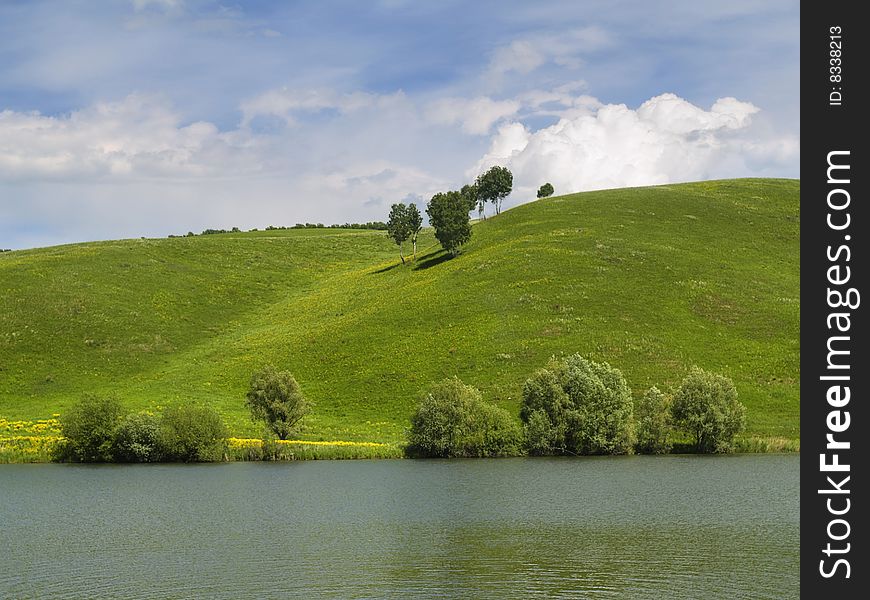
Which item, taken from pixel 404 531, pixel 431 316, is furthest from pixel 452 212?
pixel 404 531

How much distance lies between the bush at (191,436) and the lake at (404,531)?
3.83 m

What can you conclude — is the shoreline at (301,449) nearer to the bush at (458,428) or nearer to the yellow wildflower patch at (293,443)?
the yellow wildflower patch at (293,443)

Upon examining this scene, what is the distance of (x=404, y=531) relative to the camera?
1592 inches

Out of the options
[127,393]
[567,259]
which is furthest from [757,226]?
[127,393]

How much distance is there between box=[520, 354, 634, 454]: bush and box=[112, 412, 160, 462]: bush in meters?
30.3

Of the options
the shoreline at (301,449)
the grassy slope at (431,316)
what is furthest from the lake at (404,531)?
the grassy slope at (431,316)

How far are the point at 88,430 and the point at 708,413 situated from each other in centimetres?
5040

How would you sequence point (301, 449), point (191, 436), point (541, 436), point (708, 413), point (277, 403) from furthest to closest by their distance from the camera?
point (277, 403) < point (708, 413) < point (301, 449) < point (541, 436) < point (191, 436)

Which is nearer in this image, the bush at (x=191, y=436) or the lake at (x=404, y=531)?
the lake at (x=404, y=531)

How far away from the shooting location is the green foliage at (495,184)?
188 meters

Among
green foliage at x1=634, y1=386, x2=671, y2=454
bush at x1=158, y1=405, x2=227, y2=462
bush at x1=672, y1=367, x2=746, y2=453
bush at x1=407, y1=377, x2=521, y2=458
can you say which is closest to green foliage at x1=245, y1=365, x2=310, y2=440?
bush at x1=158, y1=405, x2=227, y2=462

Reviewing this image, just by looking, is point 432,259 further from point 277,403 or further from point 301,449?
point 301,449

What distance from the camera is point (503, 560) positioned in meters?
33.6

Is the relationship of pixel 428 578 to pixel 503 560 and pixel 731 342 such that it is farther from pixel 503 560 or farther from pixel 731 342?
pixel 731 342
